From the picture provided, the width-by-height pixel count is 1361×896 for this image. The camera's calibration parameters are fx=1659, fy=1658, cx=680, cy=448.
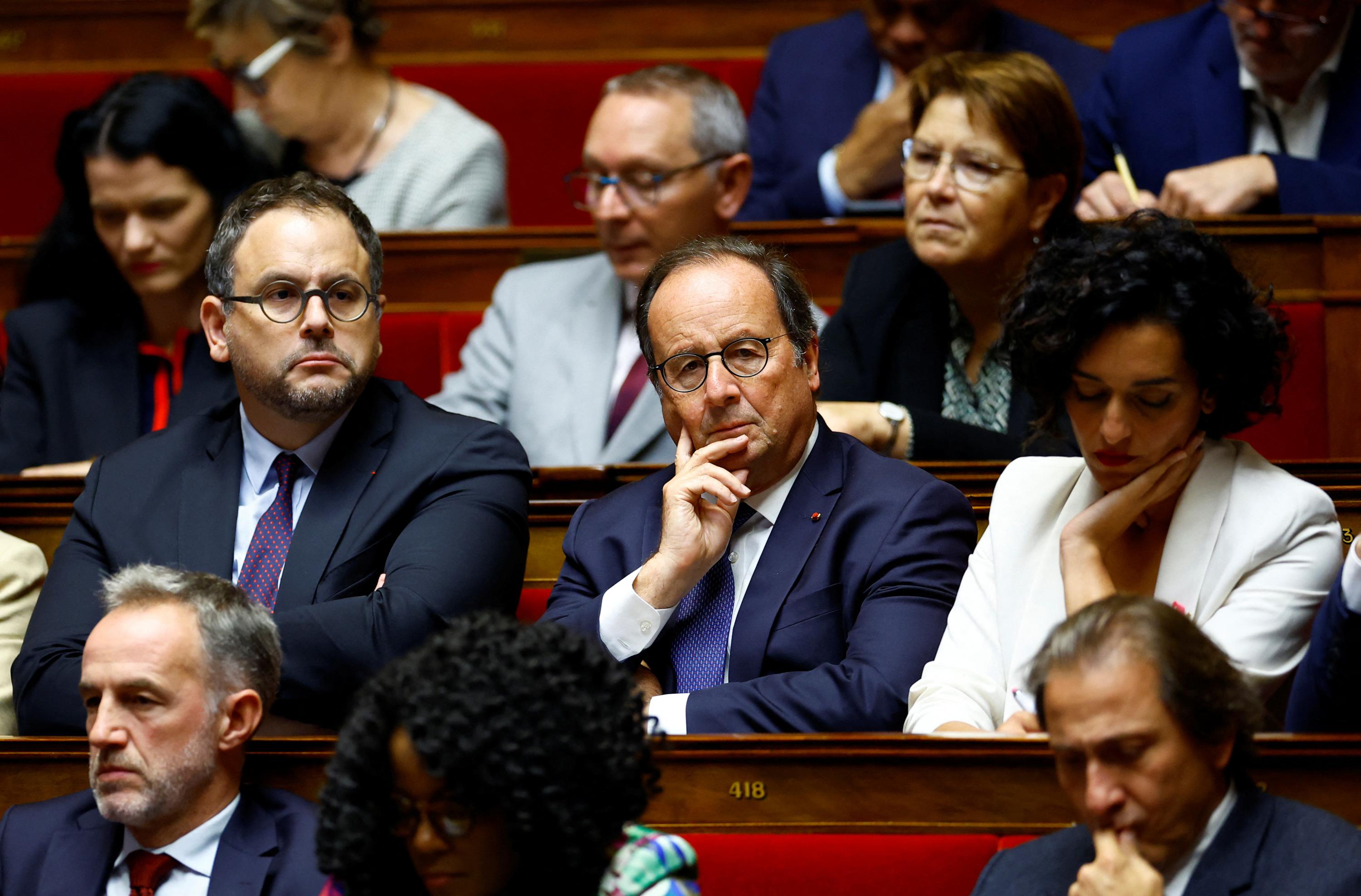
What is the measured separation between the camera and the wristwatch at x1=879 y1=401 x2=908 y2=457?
1920 mm

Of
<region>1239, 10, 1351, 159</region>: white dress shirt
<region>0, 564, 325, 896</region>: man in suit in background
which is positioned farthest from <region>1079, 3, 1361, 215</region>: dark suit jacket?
<region>0, 564, 325, 896</region>: man in suit in background

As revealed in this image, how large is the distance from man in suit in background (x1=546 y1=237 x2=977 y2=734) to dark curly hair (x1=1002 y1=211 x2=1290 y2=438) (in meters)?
0.19

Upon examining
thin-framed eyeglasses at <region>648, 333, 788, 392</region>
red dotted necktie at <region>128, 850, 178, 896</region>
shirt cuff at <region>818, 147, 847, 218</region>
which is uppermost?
shirt cuff at <region>818, 147, 847, 218</region>

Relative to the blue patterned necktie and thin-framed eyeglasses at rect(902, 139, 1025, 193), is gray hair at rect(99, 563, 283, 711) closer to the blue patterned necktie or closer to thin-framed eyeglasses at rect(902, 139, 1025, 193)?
the blue patterned necktie

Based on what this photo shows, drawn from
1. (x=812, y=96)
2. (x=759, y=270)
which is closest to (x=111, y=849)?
(x=759, y=270)

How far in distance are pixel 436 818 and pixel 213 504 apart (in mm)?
807

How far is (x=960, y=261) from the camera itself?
2023 millimetres

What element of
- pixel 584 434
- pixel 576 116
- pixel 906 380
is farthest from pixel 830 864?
pixel 576 116

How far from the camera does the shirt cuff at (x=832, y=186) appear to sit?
2.56 m

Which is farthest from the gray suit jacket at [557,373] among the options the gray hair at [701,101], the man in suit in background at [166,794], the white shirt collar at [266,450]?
the man in suit in background at [166,794]

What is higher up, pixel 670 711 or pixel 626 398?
pixel 626 398

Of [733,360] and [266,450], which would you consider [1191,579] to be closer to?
[733,360]

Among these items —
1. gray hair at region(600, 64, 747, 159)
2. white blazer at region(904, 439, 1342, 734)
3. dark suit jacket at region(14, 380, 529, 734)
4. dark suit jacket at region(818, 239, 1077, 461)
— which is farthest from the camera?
gray hair at region(600, 64, 747, 159)

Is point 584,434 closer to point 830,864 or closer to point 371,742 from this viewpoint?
point 830,864
